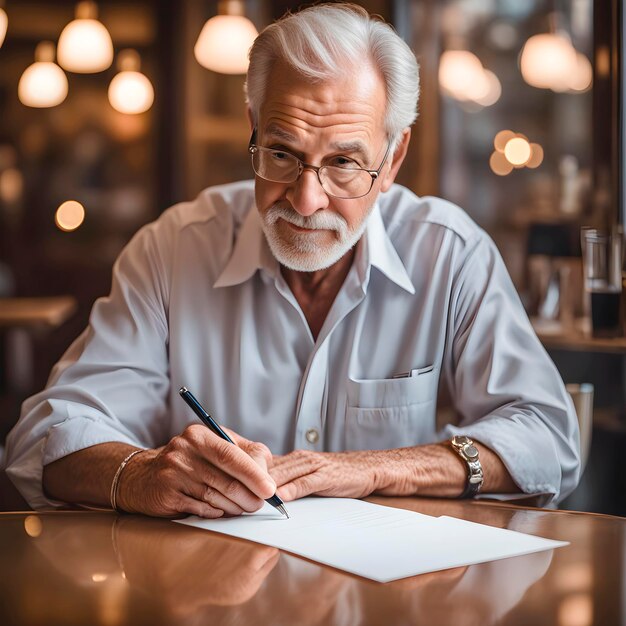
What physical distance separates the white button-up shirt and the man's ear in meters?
0.11

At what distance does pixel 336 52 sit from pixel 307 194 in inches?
11.8

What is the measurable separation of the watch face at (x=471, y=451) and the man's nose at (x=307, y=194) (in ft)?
1.80

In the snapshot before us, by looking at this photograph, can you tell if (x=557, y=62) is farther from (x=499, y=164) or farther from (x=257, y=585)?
(x=257, y=585)

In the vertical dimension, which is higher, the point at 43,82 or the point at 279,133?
the point at 43,82

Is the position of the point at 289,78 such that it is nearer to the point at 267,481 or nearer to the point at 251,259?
the point at 251,259

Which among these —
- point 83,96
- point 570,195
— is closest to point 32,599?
point 570,195

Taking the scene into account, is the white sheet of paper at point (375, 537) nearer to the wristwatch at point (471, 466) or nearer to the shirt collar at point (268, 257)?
the wristwatch at point (471, 466)

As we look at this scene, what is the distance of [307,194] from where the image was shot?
1802 millimetres

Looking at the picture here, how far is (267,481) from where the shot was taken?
4.50ft

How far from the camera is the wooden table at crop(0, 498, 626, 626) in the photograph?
3.33ft

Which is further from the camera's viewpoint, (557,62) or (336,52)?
(557,62)

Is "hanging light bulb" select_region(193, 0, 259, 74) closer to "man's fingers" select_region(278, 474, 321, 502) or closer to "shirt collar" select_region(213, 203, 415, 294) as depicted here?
"shirt collar" select_region(213, 203, 415, 294)

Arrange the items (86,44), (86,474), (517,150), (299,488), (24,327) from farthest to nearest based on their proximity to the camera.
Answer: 1. (517,150)
2. (86,44)
3. (24,327)
4. (86,474)
5. (299,488)

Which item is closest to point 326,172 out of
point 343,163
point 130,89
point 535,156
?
point 343,163
